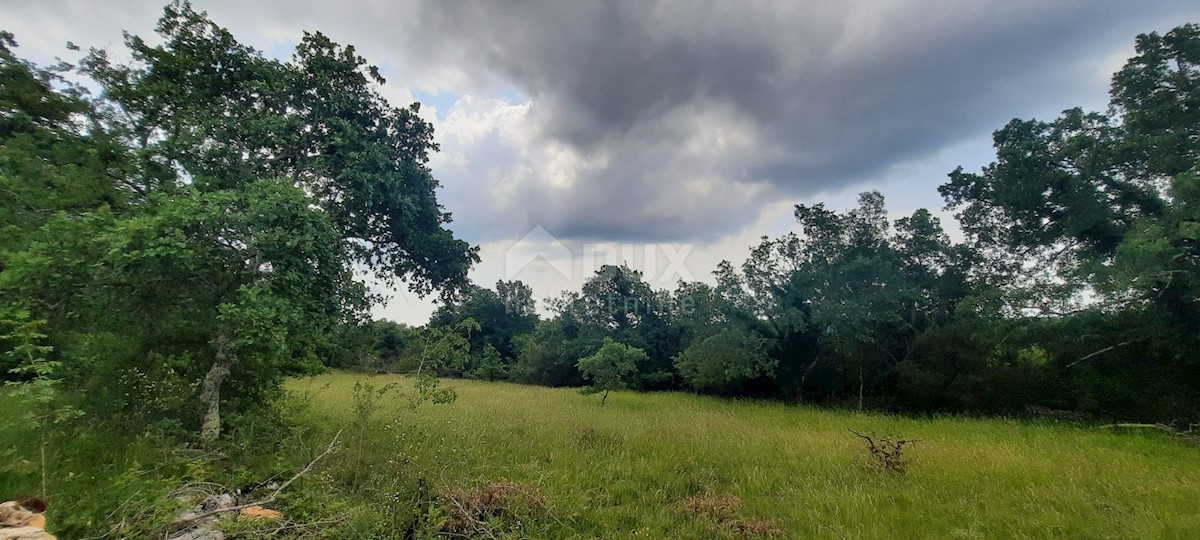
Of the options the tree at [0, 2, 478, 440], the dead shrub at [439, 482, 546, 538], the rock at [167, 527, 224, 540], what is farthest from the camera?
the tree at [0, 2, 478, 440]

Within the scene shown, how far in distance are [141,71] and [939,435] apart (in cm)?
1685

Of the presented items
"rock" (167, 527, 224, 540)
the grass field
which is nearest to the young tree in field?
the grass field

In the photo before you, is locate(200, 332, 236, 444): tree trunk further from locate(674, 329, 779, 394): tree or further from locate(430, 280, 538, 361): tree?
locate(430, 280, 538, 361): tree

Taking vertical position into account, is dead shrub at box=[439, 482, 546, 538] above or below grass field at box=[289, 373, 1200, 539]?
above

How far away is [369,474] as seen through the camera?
5.66m

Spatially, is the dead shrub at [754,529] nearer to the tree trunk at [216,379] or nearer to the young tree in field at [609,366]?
the tree trunk at [216,379]

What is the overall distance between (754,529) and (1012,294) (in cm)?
1343

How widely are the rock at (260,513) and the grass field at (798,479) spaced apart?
1.44m

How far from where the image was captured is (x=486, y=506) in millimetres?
4844

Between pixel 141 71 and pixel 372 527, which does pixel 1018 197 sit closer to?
pixel 372 527

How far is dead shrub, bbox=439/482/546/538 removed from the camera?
450cm

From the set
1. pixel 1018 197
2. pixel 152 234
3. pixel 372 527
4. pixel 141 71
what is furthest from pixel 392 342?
pixel 1018 197

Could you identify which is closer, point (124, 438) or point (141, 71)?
point (124, 438)

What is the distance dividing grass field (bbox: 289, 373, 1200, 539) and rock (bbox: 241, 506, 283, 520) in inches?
56.8
